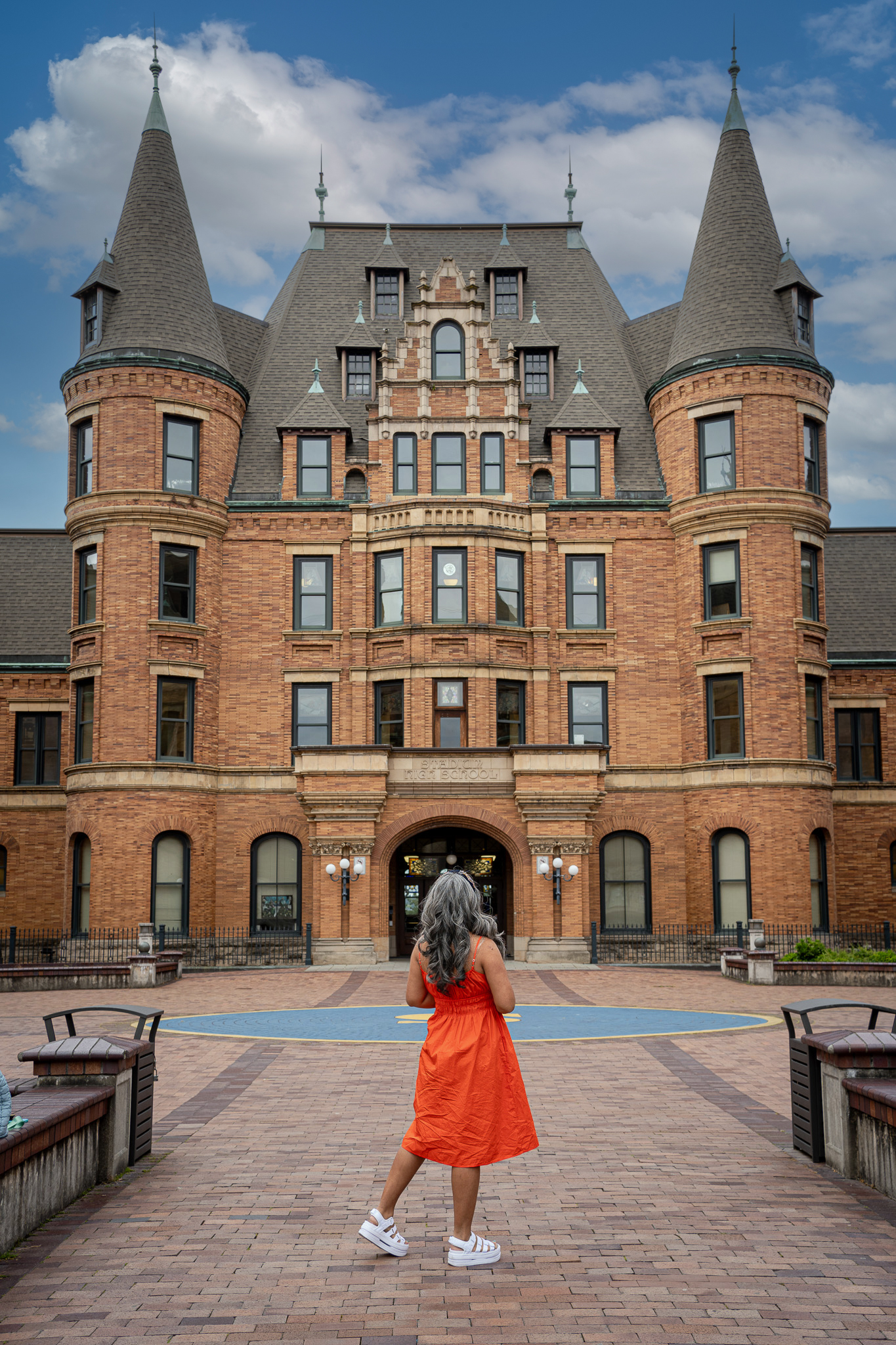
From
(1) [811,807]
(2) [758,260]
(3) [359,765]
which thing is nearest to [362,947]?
(3) [359,765]

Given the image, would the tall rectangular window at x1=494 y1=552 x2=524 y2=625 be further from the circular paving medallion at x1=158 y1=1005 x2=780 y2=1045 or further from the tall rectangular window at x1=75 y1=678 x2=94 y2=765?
the circular paving medallion at x1=158 y1=1005 x2=780 y2=1045

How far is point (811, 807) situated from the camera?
99.6 ft

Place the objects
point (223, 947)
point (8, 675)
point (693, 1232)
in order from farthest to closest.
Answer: point (8, 675) → point (223, 947) → point (693, 1232)

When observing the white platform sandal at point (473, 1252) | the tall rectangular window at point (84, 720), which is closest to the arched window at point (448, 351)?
the tall rectangular window at point (84, 720)

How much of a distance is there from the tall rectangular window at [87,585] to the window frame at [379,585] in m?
7.71

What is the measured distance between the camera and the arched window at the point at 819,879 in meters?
30.6

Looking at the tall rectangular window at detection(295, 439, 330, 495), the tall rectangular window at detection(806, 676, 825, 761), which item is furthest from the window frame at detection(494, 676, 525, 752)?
the tall rectangular window at detection(806, 676, 825, 761)

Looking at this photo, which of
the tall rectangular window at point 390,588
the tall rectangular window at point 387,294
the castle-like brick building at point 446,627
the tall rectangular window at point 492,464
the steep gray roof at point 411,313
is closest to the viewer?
the castle-like brick building at point 446,627

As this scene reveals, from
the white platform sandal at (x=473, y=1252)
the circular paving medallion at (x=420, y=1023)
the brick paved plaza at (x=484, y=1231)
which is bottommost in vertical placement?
the circular paving medallion at (x=420, y=1023)

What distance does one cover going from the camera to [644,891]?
3180 centimetres

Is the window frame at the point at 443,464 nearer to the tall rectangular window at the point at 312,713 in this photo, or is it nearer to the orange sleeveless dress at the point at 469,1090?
the tall rectangular window at the point at 312,713

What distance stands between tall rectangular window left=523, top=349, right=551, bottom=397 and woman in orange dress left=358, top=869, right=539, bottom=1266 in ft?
99.7

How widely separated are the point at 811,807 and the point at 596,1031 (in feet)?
53.7

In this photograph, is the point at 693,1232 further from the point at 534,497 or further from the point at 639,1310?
the point at 534,497
